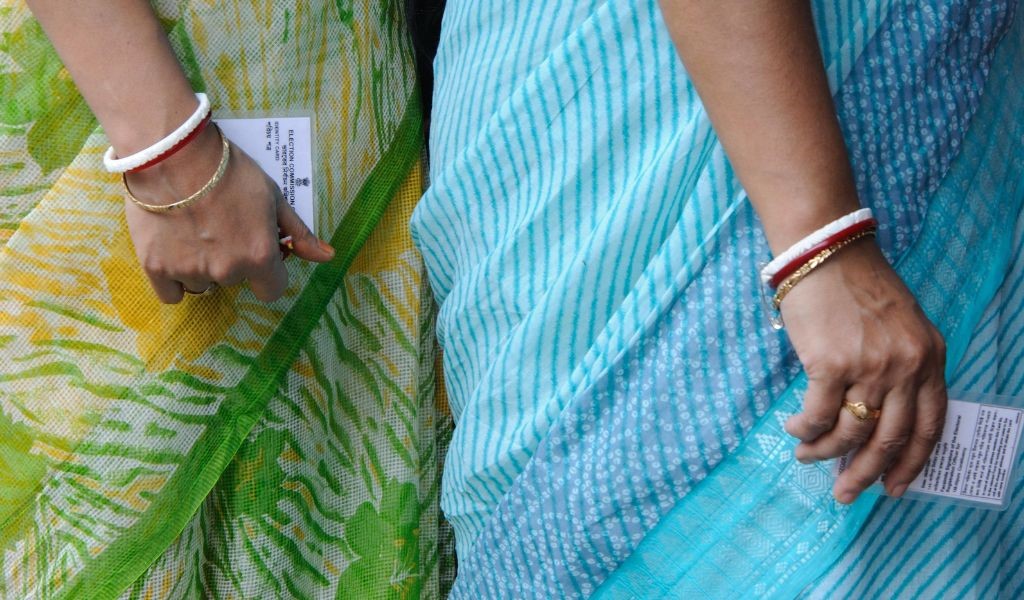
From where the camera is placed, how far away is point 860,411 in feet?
1.71

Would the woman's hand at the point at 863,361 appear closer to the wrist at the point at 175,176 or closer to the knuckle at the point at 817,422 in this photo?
the knuckle at the point at 817,422

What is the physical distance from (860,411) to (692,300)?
0.39 feet

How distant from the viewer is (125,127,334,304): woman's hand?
0.66m

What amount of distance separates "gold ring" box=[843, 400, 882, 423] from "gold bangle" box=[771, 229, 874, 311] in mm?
74

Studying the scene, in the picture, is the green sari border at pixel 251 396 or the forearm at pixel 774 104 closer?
the forearm at pixel 774 104

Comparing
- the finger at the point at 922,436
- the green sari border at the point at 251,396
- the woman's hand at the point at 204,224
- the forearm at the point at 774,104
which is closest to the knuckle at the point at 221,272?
the woman's hand at the point at 204,224

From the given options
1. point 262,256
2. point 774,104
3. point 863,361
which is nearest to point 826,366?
point 863,361

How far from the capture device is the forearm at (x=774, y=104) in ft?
1.62

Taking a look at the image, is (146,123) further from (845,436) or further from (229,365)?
(845,436)

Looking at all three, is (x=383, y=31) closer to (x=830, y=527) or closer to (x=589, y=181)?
(x=589, y=181)

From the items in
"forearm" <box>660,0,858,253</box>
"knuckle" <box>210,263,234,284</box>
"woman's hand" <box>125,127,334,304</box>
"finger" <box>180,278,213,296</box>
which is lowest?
"finger" <box>180,278,213,296</box>

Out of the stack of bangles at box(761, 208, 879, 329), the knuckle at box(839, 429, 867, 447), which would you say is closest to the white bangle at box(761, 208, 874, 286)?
the stack of bangles at box(761, 208, 879, 329)

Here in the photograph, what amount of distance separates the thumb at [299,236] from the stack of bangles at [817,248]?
1.20ft

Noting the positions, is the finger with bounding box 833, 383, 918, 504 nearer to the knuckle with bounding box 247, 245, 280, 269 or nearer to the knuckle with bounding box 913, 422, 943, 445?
the knuckle with bounding box 913, 422, 943, 445
